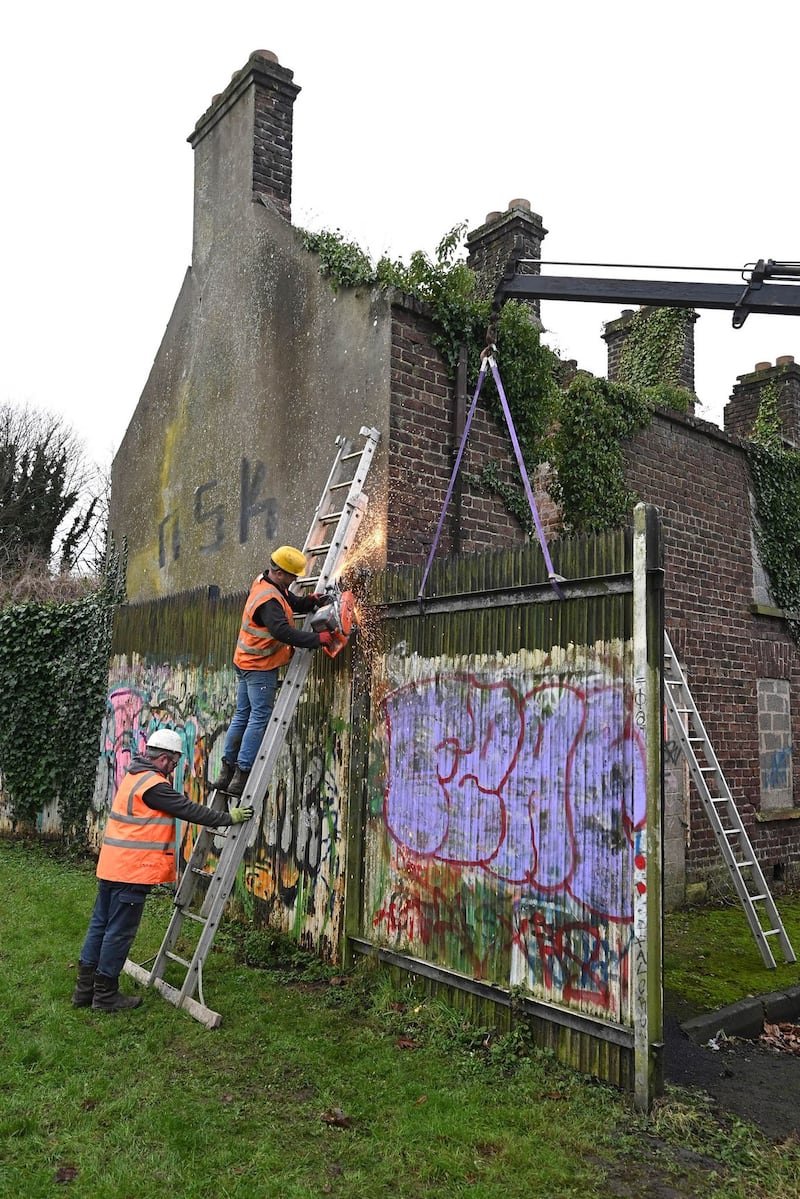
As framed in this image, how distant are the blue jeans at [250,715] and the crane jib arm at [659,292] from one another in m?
3.66

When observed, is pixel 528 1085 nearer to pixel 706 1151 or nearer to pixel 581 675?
pixel 706 1151

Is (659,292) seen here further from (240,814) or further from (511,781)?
(240,814)

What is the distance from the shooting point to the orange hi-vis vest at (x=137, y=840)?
5629 mm

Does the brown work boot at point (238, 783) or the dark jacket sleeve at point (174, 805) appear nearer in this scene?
the dark jacket sleeve at point (174, 805)

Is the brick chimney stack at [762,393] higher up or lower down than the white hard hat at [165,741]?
higher up

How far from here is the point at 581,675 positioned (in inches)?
193

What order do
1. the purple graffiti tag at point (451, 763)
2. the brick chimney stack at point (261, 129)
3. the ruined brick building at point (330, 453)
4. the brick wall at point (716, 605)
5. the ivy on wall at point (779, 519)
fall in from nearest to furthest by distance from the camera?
the purple graffiti tag at point (451, 763), the ruined brick building at point (330, 453), the brick chimney stack at point (261, 129), the brick wall at point (716, 605), the ivy on wall at point (779, 519)

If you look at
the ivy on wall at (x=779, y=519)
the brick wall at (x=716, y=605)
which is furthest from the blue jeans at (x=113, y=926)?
the ivy on wall at (x=779, y=519)

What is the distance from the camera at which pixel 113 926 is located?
18.4 feet

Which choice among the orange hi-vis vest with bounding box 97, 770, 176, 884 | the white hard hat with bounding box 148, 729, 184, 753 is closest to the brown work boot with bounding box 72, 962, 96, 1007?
the orange hi-vis vest with bounding box 97, 770, 176, 884

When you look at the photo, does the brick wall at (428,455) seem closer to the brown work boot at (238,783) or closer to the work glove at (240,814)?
the brown work boot at (238,783)

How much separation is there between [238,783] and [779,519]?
8.20 metres

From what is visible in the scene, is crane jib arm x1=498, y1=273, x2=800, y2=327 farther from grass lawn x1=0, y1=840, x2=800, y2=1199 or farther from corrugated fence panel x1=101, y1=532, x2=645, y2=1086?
grass lawn x1=0, y1=840, x2=800, y2=1199

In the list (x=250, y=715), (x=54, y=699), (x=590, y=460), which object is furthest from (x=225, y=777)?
(x=54, y=699)
